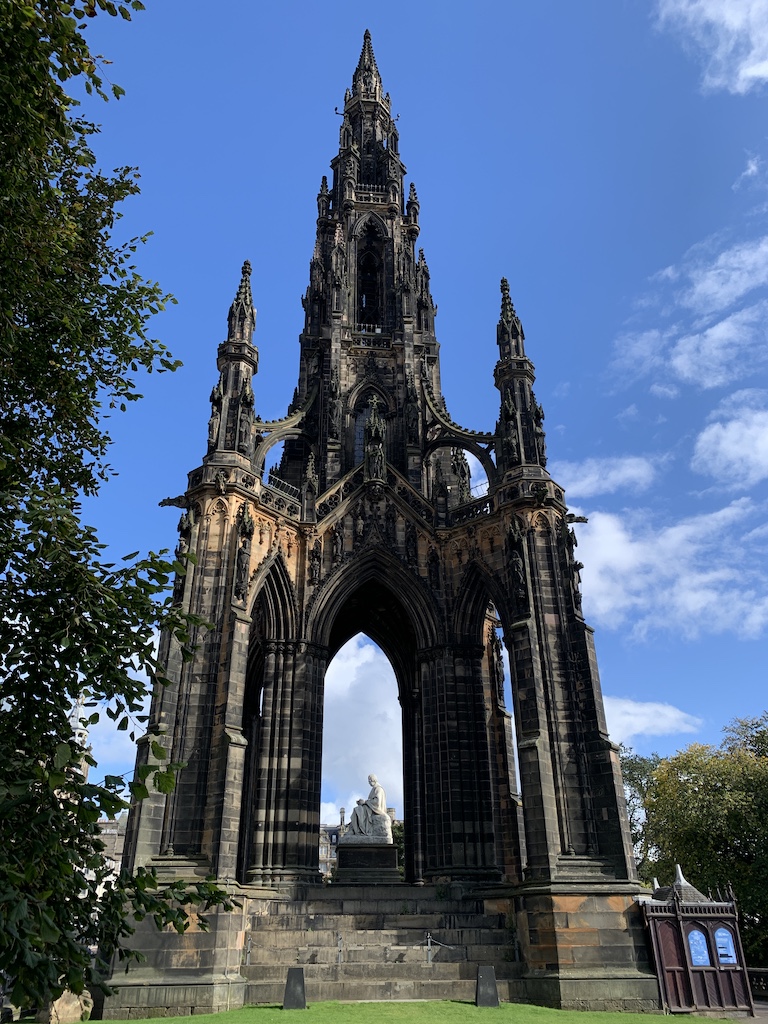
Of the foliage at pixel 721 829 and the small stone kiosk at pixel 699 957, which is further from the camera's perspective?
the foliage at pixel 721 829

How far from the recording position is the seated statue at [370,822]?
881 inches

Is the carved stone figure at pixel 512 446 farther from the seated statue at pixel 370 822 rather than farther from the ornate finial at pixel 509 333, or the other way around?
the seated statue at pixel 370 822

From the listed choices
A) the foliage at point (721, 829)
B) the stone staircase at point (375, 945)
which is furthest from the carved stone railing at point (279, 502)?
the foliage at point (721, 829)

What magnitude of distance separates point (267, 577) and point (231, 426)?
4443mm

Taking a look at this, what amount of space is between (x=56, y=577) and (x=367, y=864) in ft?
59.2

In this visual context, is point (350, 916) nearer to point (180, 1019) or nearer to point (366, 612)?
point (180, 1019)

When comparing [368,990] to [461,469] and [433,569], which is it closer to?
[433,569]

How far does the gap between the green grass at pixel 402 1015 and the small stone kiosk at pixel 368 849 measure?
23.8 feet

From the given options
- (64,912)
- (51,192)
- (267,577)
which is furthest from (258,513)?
(64,912)

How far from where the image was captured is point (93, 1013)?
14.7 m

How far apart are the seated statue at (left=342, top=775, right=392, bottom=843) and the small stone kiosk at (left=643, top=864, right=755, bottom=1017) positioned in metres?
8.26

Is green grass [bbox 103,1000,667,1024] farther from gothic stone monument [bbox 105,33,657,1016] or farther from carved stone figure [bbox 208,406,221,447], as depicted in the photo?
carved stone figure [bbox 208,406,221,447]

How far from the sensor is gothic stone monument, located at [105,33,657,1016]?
54.3 ft

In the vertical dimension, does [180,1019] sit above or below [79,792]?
below
